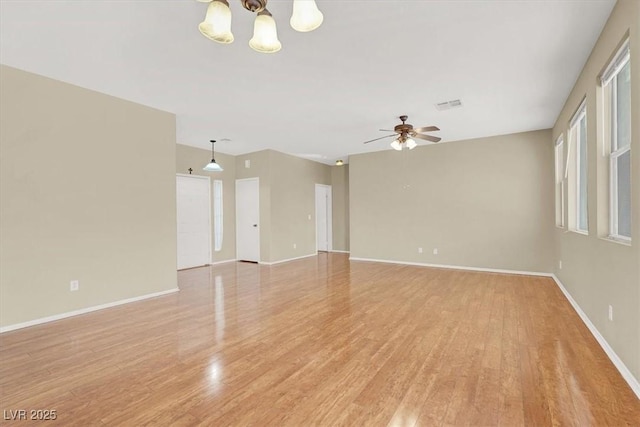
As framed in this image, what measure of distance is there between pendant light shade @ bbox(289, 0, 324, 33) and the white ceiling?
3.01 ft

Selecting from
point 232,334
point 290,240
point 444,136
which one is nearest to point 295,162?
point 290,240

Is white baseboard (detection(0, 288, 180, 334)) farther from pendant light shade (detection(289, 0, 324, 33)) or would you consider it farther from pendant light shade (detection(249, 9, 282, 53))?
pendant light shade (detection(289, 0, 324, 33))

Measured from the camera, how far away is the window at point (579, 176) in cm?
373

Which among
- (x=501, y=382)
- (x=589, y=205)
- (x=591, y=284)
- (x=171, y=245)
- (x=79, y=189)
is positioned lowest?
(x=501, y=382)

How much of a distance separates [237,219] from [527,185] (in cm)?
641

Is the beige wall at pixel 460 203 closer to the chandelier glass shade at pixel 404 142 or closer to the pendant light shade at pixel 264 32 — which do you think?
the chandelier glass shade at pixel 404 142

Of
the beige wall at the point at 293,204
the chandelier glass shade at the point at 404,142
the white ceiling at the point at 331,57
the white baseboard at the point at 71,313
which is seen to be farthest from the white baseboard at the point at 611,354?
the beige wall at the point at 293,204

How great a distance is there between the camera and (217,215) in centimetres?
743

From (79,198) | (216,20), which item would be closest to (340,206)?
(79,198)

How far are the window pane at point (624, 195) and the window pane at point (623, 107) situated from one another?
0.43 feet

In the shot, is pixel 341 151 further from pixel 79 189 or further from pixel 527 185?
pixel 79 189

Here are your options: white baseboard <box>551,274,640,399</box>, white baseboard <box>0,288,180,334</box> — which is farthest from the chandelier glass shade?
white baseboard <box>0,288,180,334</box>

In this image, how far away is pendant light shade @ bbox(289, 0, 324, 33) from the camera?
4.86ft

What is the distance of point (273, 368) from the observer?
2348 mm
